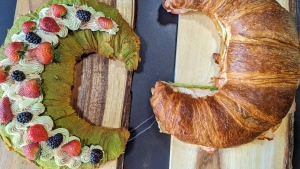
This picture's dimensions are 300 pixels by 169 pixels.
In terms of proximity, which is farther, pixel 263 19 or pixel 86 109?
pixel 86 109

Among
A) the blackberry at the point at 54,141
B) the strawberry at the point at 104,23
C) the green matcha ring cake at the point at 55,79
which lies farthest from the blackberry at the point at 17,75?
the strawberry at the point at 104,23

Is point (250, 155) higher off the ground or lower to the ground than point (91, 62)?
lower

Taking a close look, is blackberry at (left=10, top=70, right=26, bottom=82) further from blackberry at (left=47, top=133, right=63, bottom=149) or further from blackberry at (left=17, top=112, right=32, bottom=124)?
blackberry at (left=47, top=133, right=63, bottom=149)

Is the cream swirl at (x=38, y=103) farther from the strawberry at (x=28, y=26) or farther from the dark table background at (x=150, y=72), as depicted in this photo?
the dark table background at (x=150, y=72)

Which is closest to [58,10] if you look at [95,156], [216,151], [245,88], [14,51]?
[14,51]

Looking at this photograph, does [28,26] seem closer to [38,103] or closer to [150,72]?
[38,103]

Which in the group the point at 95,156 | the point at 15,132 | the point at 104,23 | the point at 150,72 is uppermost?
the point at 104,23

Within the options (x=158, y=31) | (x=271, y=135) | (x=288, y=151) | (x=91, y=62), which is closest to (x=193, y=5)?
(x=158, y=31)

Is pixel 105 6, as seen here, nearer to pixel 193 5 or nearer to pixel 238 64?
pixel 193 5
